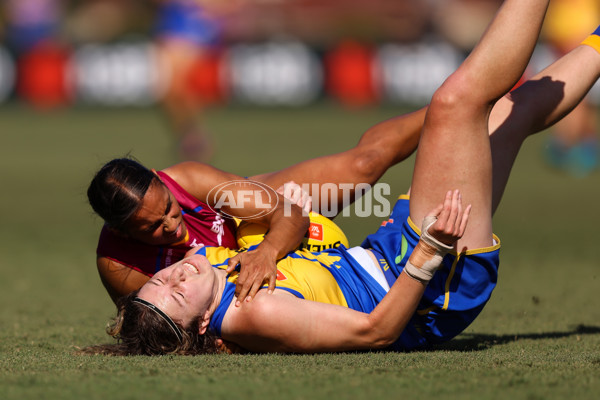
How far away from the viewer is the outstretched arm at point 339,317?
12.0ft

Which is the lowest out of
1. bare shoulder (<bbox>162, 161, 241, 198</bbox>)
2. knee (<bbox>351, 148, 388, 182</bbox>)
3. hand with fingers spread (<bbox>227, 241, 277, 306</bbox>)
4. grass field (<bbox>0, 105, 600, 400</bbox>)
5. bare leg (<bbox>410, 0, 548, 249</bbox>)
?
grass field (<bbox>0, 105, 600, 400</bbox>)

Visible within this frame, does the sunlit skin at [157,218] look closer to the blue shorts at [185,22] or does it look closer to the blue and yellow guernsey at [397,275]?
the blue and yellow guernsey at [397,275]

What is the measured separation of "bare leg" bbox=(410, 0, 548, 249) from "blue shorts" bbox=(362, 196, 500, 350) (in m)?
0.10

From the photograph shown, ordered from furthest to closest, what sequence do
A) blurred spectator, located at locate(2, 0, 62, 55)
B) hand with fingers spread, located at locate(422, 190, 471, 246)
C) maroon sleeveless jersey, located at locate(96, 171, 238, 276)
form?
blurred spectator, located at locate(2, 0, 62, 55)
maroon sleeveless jersey, located at locate(96, 171, 238, 276)
hand with fingers spread, located at locate(422, 190, 471, 246)

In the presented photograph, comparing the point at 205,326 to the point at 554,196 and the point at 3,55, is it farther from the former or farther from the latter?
the point at 3,55

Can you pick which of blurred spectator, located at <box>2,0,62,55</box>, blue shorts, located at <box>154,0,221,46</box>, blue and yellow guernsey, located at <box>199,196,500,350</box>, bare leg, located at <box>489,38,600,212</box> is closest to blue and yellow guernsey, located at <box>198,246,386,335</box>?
blue and yellow guernsey, located at <box>199,196,500,350</box>

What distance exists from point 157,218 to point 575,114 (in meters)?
8.84

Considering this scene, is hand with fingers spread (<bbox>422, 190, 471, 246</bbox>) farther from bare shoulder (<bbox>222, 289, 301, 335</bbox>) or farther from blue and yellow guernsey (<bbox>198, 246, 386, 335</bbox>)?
bare shoulder (<bbox>222, 289, 301, 335</bbox>)

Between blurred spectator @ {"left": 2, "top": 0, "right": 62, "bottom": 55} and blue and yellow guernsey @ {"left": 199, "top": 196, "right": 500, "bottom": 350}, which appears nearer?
blue and yellow guernsey @ {"left": 199, "top": 196, "right": 500, "bottom": 350}

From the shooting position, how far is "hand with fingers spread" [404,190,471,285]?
3.63 m

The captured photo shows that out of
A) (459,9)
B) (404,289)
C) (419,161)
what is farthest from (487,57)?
(459,9)

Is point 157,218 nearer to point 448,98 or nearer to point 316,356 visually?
point 316,356

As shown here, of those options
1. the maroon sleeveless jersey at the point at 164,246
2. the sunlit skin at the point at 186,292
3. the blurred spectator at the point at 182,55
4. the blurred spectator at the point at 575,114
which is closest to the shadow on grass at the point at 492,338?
the sunlit skin at the point at 186,292

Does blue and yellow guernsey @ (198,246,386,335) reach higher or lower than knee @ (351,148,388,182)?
lower
